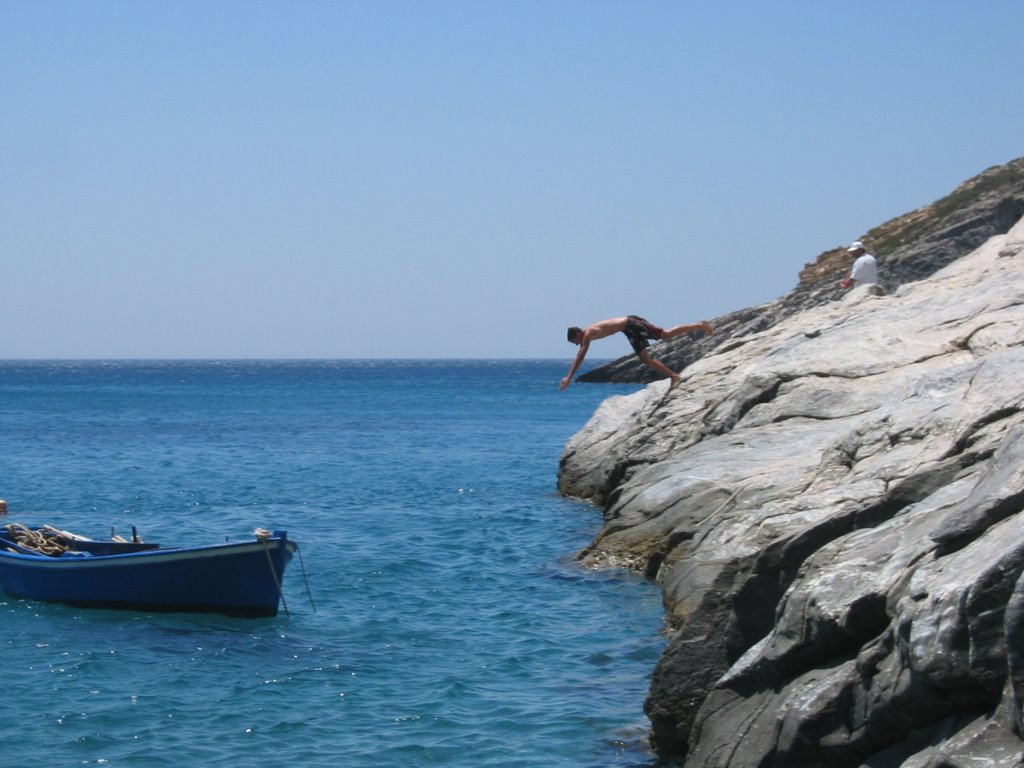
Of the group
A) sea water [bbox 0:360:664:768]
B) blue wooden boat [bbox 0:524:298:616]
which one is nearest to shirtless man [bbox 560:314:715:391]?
sea water [bbox 0:360:664:768]

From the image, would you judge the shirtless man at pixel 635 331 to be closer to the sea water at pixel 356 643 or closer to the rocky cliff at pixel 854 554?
the rocky cliff at pixel 854 554

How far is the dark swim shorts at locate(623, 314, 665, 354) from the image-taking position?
21406 millimetres

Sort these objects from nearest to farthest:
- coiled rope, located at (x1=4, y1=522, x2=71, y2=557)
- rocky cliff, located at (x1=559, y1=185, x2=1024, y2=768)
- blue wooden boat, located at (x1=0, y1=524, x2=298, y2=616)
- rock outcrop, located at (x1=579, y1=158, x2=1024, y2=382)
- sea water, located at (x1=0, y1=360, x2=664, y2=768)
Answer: rocky cliff, located at (x1=559, y1=185, x2=1024, y2=768)
sea water, located at (x1=0, y1=360, x2=664, y2=768)
blue wooden boat, located at (x1=0, y1=524, x2=298, y2=616)
coiled rope, located at (x1=4, y1=522, x2=71, y2=557)
rock outcrop, located at (x1=579, y1=158, x2=1024, y2=382)

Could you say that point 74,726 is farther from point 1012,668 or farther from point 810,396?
point 810,396

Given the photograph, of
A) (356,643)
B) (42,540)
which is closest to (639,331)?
(356,643)

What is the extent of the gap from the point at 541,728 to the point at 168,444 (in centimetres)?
3761

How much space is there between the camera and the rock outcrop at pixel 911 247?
203 feet

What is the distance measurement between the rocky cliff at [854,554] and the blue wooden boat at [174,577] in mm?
5235

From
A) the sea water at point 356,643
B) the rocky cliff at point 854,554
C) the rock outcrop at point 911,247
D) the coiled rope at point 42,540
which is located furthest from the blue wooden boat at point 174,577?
the rock outcrop at point 911,247

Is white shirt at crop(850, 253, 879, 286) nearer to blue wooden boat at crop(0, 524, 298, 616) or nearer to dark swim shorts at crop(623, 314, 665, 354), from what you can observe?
dark swim shorts at crop(623, 314, 665, 354)

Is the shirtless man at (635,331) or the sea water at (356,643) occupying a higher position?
the shirtless man at (635,331)

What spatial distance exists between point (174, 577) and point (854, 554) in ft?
35.0

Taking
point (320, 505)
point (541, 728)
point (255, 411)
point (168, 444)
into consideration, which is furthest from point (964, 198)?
point (541, 728)

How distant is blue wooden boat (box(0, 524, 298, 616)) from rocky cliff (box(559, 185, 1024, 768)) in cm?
523
